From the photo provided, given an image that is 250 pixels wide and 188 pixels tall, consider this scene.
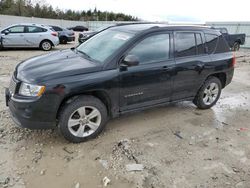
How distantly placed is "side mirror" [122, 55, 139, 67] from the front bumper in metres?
1.34

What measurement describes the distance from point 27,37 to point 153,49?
404 inches

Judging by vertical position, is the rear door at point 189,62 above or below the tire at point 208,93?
above

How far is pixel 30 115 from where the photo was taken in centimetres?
297

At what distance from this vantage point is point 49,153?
10.3 feet

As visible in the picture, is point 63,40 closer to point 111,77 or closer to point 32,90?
point 111,77

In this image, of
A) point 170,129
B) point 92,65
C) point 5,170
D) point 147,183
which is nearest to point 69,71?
point 92,65

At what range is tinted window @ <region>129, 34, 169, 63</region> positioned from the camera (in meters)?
3.62

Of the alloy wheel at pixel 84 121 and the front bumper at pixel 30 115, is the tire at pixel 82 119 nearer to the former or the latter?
the alloy wheel at pixel 84 121

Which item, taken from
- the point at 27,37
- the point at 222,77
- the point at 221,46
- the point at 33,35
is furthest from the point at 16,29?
the point at 222,77

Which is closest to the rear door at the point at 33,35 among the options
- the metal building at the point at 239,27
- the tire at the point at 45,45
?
the tire at the point at 45,45

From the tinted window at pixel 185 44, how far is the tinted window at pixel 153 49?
263 mm

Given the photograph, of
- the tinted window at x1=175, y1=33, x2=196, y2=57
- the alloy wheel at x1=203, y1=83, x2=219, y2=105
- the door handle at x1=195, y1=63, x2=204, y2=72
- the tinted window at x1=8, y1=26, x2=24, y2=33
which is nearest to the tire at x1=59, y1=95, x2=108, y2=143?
the tinted window at x1=175, y1=33, x2=196, y2=57

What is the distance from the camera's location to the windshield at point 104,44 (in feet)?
11.6

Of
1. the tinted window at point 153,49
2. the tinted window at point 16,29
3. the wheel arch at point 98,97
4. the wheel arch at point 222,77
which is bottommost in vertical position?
the wheel arch at point 98,97
